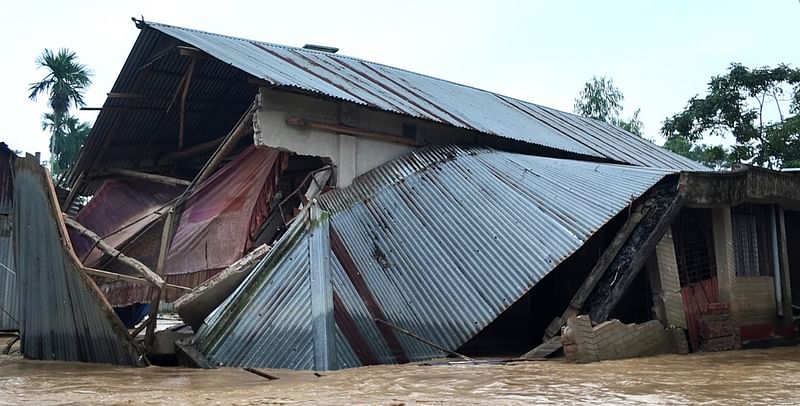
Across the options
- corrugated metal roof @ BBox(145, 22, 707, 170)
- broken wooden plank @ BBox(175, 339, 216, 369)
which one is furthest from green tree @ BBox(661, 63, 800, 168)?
broken wooden plank @ BBox(175, 339, 216, 369)

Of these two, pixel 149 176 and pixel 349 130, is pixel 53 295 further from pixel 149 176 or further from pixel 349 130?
pixel 349 130

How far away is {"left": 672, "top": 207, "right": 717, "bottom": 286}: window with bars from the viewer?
36.8 ft

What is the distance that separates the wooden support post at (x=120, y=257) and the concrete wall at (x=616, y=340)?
15.8 feet

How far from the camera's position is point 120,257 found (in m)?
10.0

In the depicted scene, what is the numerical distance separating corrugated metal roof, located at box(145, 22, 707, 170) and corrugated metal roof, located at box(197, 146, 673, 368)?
5.50ft

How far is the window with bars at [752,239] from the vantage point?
11.8 meters

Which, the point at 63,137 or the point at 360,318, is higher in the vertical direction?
the point at 63,137

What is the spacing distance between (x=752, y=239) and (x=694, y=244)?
1.41 m

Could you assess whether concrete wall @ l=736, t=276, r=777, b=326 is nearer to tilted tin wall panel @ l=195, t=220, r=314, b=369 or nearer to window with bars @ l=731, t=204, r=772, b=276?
window with bars @ l=731, t=204, r=772, b=276

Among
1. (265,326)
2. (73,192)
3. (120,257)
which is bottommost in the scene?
(265,326)

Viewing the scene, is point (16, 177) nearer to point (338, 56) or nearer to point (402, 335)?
point (402, 335)

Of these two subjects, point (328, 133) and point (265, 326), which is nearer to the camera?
point (265, 326)

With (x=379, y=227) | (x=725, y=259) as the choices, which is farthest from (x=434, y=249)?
(x=725, y=259)

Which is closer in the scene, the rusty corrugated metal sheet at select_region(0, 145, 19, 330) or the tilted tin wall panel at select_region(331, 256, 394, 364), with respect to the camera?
the tilted tin wall panel at select_region(331, 256, 394, 364)
